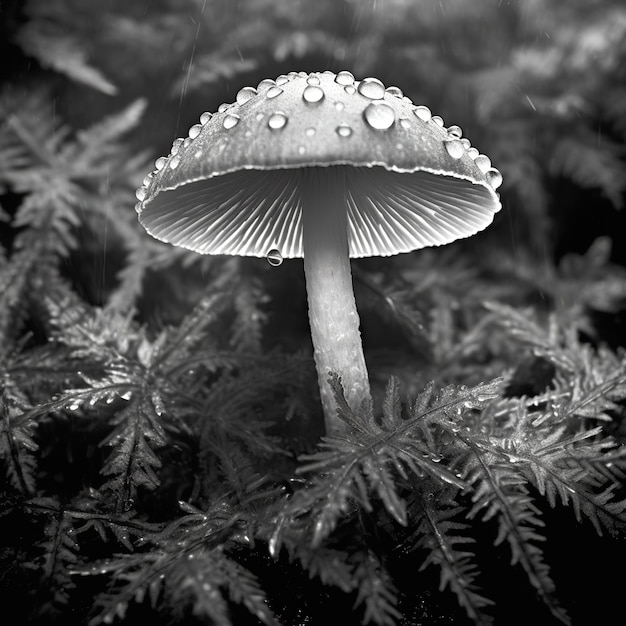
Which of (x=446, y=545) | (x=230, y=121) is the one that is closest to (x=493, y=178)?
(x=230, y=121)

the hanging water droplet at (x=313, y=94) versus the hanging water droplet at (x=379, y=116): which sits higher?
the hanging water droplet at (x=313, y=94)

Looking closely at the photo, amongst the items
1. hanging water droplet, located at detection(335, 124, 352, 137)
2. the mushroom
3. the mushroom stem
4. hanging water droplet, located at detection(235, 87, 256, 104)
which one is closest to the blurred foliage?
the mushroom stem

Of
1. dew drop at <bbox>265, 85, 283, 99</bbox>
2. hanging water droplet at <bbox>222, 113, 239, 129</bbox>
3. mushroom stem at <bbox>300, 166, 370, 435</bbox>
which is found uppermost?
dew drop at <bbox>265, 85, 283, 99</bbox>

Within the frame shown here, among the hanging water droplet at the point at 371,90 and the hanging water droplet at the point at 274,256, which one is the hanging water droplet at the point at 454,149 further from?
the hanging water droplet at the point at 274,256

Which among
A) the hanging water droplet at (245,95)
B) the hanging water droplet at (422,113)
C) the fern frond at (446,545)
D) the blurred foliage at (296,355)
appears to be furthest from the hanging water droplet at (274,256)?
the fern frond at (446,545)

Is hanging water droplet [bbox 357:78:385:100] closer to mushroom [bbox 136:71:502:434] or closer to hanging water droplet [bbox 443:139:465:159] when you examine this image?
mushroom [bbox 136:71:502:434]

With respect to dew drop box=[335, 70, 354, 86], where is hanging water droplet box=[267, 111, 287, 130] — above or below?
below
